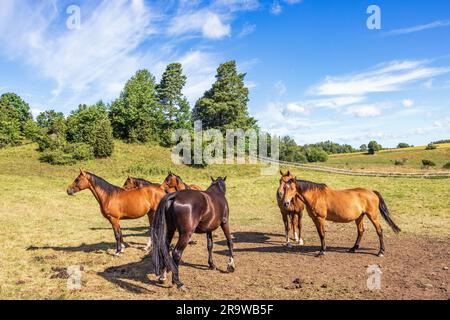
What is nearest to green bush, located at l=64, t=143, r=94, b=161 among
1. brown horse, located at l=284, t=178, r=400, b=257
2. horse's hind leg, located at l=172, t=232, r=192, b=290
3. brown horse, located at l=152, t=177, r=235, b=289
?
brown horse, located at l=284, t=178, r=400, b=257

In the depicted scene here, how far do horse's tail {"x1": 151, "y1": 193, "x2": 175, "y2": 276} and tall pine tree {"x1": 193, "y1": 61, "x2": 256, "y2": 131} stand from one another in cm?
3675

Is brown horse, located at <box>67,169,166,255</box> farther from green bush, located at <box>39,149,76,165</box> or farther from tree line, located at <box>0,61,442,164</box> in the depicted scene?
tree line, located at <box>0,61,442,164</box>

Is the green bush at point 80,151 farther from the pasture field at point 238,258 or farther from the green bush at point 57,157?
the pasture field at point 238,258

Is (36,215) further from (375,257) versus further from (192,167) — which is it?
(192,167)

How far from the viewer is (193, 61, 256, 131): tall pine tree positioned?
44.3m

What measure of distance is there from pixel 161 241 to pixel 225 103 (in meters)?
38.2

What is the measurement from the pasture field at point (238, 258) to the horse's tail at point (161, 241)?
0.56 metres

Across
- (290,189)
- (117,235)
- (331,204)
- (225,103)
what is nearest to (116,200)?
(117,235)

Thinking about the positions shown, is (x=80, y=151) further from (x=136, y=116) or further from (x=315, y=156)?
(x=315, y=156)

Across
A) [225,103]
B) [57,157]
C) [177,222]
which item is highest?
[225,103]

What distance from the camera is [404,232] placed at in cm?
1274

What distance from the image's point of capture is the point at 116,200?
997 cm

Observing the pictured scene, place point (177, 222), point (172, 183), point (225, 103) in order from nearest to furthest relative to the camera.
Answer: point (177, 222) → point (172, 183) → point (225, 103)
